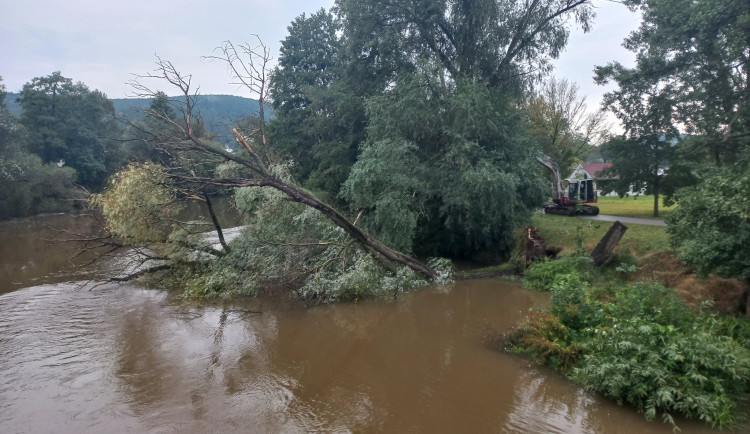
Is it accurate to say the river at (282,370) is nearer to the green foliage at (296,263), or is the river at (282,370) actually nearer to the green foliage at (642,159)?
the green foliage at (296,263)

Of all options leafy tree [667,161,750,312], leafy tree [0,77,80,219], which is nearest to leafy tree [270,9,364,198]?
leafy tree [667,161,750,312]

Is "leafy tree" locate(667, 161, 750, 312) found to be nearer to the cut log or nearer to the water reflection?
the cut log

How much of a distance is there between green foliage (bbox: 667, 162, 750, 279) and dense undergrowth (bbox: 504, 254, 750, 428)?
0.95 m

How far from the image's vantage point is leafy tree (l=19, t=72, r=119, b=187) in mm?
43406

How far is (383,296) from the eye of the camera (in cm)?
1248

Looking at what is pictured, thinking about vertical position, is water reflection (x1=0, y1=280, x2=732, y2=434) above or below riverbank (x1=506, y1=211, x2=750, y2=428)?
below

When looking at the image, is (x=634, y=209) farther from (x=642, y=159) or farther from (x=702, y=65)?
(x=702, y=65)

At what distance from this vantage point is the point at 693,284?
10023 millimetres

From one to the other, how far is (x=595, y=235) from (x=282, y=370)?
1211 centimetres

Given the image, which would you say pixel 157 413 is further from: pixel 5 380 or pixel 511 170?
pixel 511 170

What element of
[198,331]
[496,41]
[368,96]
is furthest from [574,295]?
[368,96]

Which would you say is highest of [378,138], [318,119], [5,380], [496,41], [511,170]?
[496,41]

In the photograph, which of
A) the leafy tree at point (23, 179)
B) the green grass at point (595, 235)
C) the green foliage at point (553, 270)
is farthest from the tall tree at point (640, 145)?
the leafy tree at point (23, 179)

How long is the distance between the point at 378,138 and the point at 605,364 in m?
12.1
